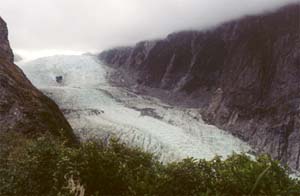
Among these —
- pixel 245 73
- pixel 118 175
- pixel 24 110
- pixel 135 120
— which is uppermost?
pixel 118 175

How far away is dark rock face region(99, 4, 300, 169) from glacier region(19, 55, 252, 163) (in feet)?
10.8

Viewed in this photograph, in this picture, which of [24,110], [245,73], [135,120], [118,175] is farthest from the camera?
[245,73]

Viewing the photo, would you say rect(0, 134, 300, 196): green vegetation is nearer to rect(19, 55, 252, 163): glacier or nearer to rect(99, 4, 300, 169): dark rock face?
rect(19, 55, 252, 163): glacier

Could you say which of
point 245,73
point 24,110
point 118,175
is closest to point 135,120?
point 24,110

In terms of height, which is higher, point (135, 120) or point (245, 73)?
point (245, 73)

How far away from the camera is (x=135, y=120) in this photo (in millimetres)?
48344

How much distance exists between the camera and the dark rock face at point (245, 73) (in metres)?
49.9

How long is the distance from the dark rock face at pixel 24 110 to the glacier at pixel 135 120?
3.38 metres

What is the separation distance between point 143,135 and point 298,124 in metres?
14.2

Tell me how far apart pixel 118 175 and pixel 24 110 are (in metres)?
17.4

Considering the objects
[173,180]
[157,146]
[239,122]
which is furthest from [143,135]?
[173,180]

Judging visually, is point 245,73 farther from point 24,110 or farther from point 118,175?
point 118,175

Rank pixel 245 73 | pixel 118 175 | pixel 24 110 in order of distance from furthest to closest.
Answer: pixel 245 73, pixel 24 110, pixel 118 175

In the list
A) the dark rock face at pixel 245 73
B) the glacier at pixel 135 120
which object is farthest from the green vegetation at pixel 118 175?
the dark rock face at pixel 245 73
